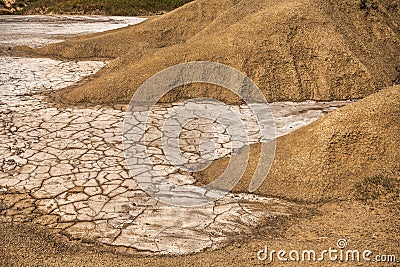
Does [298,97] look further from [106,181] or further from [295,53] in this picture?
[106,181]

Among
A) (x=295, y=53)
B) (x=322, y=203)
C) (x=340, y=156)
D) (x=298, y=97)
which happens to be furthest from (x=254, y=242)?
(x=295, y=53)

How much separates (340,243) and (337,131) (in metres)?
1.38

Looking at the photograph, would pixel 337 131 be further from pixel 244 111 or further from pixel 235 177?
pixel 244 111

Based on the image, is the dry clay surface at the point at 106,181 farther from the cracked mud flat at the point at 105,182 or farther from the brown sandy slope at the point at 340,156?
the brown sandy slope at the point at 340,156

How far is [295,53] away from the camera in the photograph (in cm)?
743

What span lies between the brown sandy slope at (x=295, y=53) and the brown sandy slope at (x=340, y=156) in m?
2.51

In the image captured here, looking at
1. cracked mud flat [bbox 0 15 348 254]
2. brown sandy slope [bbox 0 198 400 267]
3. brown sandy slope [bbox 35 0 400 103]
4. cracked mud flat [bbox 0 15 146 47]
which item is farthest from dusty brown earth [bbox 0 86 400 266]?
cracked mud flat [bbox 0 15 146 47]

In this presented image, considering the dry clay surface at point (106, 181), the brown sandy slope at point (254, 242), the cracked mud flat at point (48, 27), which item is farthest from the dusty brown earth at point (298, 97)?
the cracked mud flat at point (48, 27)

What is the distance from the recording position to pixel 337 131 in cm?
454

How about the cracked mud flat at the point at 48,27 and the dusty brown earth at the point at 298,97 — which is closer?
the dusty brown earth at the point at 298,97

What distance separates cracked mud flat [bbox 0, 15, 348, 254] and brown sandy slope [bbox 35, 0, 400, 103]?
0.50 metres

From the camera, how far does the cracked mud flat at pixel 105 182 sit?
3.81 metres

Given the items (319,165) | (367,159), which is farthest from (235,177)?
(367,159)

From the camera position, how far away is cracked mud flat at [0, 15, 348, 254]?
3.81 metres
